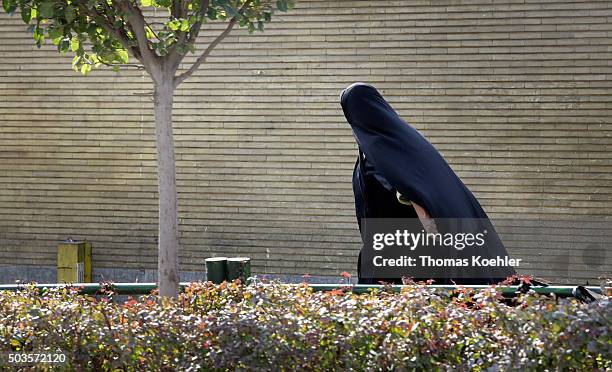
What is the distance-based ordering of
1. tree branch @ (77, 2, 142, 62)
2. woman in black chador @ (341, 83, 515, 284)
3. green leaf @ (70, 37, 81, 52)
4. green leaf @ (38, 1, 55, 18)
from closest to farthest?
green leaf @ (38, 1, 55, 18) < woman in black chador @ (341, 83, 515, 284) < tree branch @ (77, 2, 142, 62) < green leaf @ (70, 37, 81, 52)

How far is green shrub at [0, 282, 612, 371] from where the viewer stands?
3.99m

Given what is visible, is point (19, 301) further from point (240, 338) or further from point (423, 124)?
point (423, 124)

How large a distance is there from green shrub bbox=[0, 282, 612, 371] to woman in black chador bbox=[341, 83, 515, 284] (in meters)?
1.33

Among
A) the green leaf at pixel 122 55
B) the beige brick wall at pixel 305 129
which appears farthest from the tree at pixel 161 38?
the beige brick wall at pixel 305 129

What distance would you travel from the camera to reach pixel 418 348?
414 centimetres

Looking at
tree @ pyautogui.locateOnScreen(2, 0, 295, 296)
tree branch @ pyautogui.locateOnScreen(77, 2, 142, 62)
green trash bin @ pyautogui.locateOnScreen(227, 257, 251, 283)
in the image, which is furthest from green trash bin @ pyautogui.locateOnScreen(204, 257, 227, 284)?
tree branch @ pyautogui.locateOnScreen(77, 2, 142, 62)

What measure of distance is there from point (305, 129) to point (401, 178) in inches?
258

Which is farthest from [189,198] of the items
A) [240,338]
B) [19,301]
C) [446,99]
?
[240,338]

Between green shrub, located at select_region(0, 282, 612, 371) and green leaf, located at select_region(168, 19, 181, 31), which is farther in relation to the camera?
green leaf, located at select_region(168, 19, 181, 31)

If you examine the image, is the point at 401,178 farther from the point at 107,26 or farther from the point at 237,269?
the point at 107,26

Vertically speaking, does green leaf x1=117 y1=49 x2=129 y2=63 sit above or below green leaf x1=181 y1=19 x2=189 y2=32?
below

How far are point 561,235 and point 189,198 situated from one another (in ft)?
15.4

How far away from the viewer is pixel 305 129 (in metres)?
12.6

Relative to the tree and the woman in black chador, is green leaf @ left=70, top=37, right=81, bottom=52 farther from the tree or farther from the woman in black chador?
the woman in black chador
